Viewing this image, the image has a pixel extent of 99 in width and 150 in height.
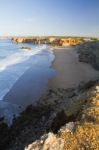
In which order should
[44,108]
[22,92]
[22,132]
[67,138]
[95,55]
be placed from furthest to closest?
[95,55]
[22,92]
[44,108]
[22,132]
[67,138]

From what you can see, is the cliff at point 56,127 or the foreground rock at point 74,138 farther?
the cliff at point 56,127

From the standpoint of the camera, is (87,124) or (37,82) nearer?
(87,124)

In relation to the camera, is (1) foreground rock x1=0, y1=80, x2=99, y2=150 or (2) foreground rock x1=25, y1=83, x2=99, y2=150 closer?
(2) foreground rock x1=25, y1=83, x2=99, y2=150

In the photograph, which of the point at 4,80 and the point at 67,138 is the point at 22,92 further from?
the point at 67,138

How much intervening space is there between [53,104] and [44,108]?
3.04 feet

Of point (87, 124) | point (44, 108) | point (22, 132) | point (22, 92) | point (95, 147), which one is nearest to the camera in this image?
point (95, 147)

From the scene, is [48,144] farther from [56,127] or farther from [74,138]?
[56,127]

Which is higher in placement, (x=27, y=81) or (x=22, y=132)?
(x=22, y=132)

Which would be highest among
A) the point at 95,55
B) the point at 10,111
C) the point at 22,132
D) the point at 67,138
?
the point at 67,138

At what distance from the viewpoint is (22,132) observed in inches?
460

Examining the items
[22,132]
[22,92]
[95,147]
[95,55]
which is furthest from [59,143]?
[95,55]

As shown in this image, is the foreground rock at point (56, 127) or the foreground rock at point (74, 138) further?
the foreground rock at point (56, 127)

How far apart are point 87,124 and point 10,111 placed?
29.2 feet

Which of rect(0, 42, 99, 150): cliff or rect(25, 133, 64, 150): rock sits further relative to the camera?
rect(0, 42, 99, 150): cliff
